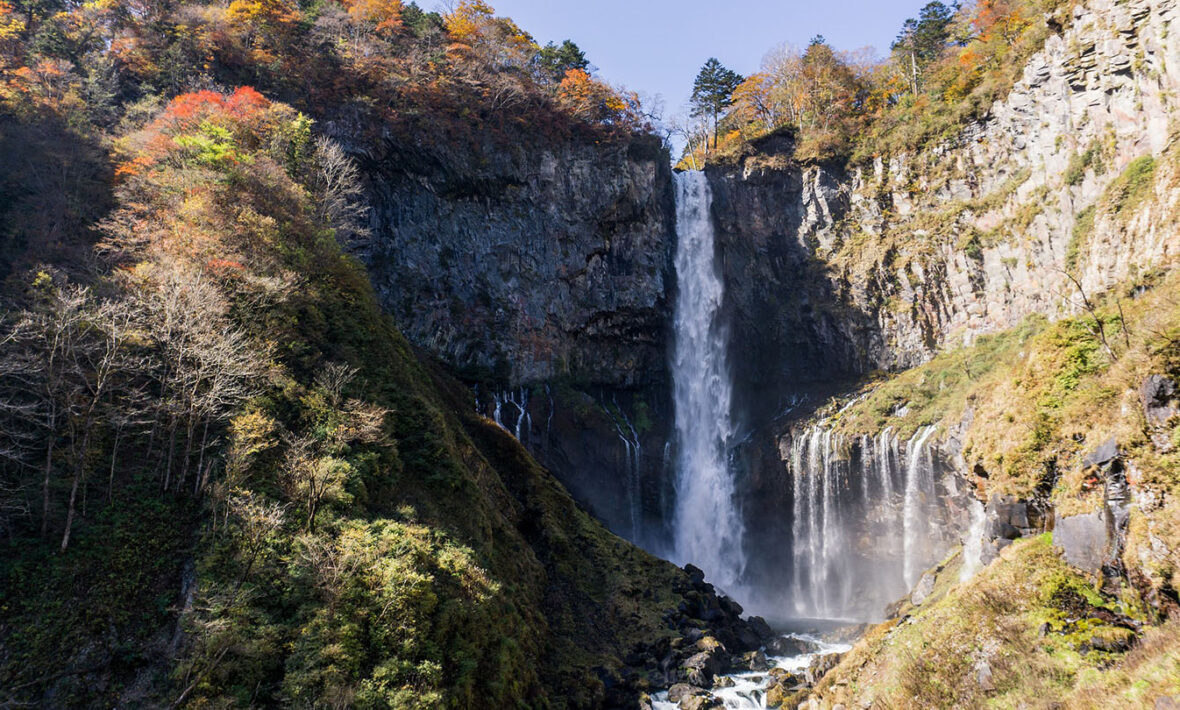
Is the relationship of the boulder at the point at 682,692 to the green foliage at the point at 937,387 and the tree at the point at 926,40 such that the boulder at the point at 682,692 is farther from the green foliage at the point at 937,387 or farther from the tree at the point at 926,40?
the tree at the point at 926,40

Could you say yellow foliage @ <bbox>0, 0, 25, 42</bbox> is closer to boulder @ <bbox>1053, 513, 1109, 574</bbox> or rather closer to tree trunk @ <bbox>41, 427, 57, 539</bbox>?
tree trunk @ <bbox>41, 427, 57, 539</bbox>

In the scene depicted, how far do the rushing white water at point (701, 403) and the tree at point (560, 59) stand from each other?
13952 mm

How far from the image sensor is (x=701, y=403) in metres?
43.0

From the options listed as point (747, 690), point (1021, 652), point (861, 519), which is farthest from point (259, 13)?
point (861, 519)

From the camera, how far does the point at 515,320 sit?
39406 mm

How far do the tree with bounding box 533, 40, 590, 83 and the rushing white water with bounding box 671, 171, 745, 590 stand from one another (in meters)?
14.0

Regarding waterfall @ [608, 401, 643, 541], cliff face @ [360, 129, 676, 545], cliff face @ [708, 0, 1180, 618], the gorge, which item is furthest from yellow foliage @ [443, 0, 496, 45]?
waterfall @ [608, 401, 643, 541]

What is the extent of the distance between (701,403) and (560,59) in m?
31.9

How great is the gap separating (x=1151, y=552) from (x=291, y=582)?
678 inches

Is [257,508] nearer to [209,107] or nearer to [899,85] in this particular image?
[209,107]

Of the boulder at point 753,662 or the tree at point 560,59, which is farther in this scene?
the tree at point 560,59

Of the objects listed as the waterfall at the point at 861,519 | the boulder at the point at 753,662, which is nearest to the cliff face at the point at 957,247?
the waterfall at the point at 861,519

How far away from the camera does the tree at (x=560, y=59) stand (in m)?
48.7

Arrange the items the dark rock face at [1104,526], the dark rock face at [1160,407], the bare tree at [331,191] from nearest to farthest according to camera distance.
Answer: the dark rock face at [1160,407] → the dark rock face at [1104,526] → the bare tree at [331,191]
